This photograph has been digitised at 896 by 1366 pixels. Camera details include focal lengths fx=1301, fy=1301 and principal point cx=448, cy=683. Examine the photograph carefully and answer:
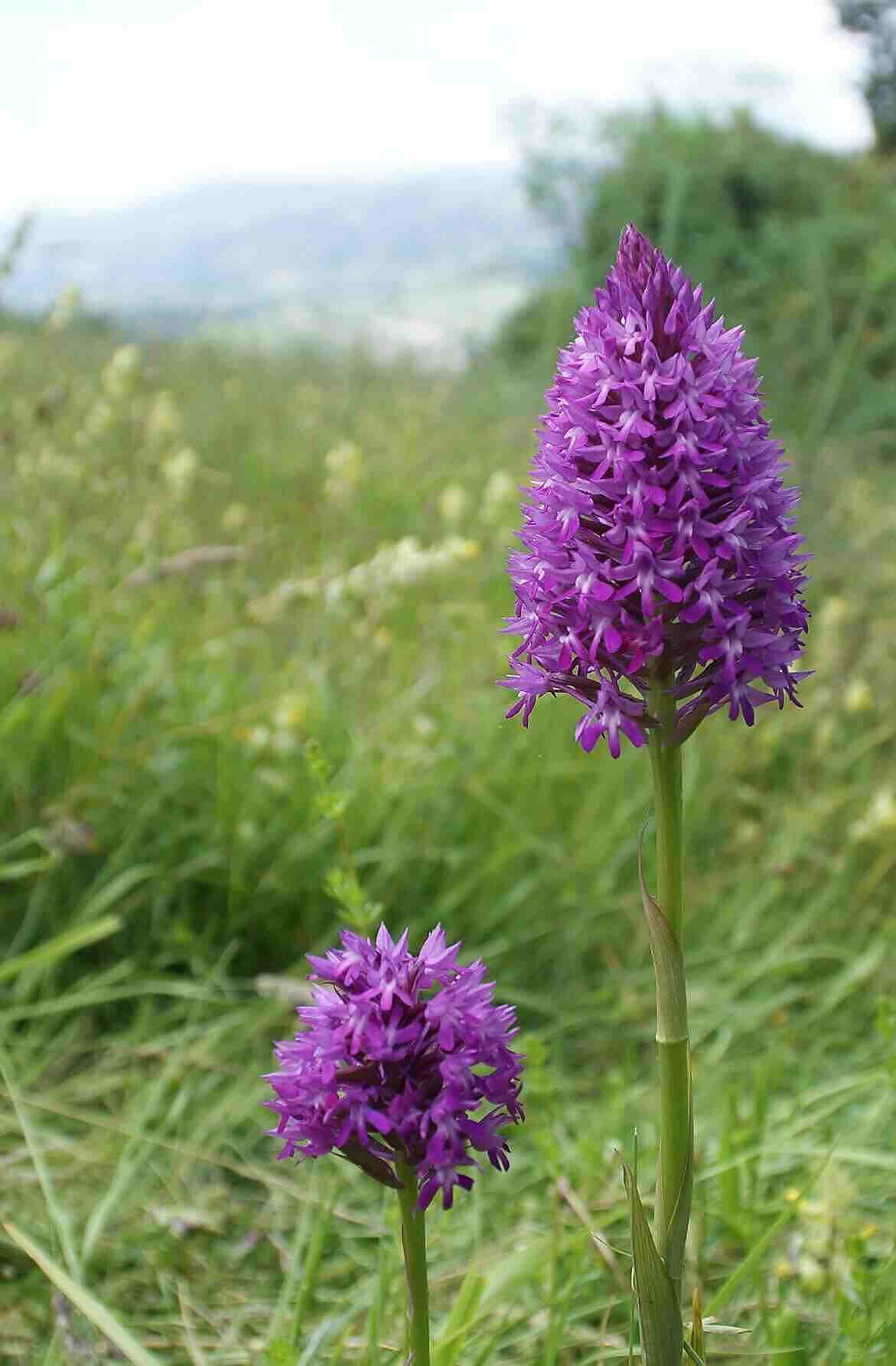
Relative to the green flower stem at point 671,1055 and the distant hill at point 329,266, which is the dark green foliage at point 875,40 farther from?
the green flower stem at point 671,1055

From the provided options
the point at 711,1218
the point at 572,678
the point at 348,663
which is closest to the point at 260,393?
the point at 348,663

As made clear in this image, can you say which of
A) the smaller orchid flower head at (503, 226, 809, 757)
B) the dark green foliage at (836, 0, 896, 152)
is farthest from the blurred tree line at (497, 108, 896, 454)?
the smaller orchid flower head at (503, 226, 809, 757)

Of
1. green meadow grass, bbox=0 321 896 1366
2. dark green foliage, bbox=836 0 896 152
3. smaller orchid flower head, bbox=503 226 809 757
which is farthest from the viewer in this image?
dark green foliage, bbox=836 0 896 152

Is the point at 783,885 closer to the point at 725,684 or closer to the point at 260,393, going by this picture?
the point at 725,684

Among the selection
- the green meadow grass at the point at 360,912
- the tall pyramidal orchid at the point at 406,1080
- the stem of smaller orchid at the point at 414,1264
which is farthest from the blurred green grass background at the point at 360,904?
the tall pyramidal orchid at the point at 406,1080

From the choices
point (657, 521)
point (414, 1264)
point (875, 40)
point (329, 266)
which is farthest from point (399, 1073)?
point (329, 266)

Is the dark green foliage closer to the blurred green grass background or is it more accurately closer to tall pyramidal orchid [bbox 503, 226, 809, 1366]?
the blurred green grass background
